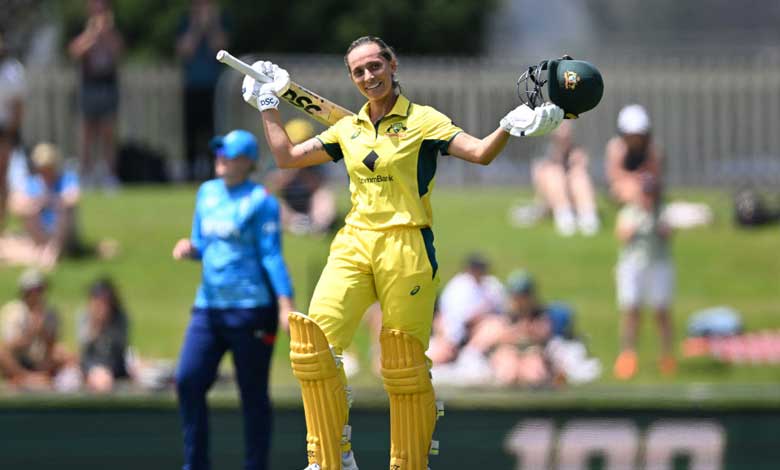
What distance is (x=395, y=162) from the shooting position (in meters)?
6.63

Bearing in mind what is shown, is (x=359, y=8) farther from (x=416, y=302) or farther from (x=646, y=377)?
(x=416, y=302)

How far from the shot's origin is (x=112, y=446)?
32.3 feet

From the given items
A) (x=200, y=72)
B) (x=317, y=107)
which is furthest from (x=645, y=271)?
(x=317, y=107)

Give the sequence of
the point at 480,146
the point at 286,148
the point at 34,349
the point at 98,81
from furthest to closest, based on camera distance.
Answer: the point at 98,81 < the point at 34,349 < the point at 286,148 < the point at 480,146

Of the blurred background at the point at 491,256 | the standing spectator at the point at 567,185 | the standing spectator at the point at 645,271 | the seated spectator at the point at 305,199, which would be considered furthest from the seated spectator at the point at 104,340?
the standing spectator at the point at 567,185

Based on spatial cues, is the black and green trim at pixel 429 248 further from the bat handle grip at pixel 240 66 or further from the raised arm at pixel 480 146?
the bat handle grip at pixel 240 66

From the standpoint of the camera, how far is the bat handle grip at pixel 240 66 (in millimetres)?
6590

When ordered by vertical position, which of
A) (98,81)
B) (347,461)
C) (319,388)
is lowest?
(347,461)

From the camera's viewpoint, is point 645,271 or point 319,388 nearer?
point 319,388

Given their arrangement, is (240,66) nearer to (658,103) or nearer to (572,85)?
(572,85)

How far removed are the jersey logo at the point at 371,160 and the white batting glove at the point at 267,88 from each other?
44 cm

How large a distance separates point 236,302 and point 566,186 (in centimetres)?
713

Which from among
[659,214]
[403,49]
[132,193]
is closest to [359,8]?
[403,49]

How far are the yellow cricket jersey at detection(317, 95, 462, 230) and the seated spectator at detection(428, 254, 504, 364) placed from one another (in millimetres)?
5477
